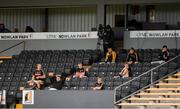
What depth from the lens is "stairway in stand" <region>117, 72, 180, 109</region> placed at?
21.0m

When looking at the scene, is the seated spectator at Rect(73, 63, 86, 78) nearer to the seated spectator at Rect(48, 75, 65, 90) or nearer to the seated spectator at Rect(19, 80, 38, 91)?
the seated spectator at Rect(48, 75, 65, 90)

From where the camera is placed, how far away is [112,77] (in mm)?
23219

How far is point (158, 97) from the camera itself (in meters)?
21.8

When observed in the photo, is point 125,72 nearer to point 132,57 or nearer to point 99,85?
point 99,85

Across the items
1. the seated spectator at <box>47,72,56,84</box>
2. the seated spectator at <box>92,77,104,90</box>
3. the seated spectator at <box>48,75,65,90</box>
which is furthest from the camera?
the seated spectator at <box>47,72,56,84</box>

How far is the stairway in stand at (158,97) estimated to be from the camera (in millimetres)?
20953

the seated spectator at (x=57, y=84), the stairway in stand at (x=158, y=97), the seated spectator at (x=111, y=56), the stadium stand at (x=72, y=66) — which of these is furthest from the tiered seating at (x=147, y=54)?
the seated spectator at (x=57, y=84)

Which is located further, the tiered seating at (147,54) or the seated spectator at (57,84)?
the tiered seating at (147,54)

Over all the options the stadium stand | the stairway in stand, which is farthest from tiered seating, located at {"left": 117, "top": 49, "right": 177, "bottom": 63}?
the stairway in stand

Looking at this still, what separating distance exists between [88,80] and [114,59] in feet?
7.13

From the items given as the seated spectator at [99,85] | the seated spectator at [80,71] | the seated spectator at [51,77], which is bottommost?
the seated spectator at [99,85]

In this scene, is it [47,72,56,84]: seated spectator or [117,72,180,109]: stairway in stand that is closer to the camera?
[117,72,180,109]: stairway in stand

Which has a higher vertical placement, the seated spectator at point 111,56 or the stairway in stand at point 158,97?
the seated spectator at point 111,56

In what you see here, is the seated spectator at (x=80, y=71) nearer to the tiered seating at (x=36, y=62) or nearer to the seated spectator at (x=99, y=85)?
the tiered seating at (x=36, y=62)
